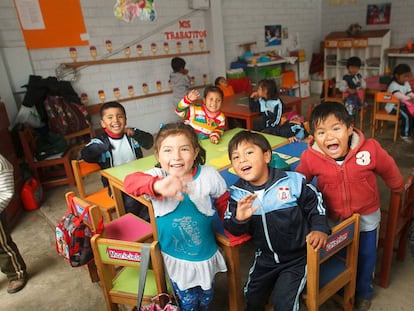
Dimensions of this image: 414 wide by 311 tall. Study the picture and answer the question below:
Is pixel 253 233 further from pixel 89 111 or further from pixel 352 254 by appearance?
pixel 89 111

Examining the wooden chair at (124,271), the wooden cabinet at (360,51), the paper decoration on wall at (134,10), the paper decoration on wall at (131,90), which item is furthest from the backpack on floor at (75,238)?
the wooden cabinet at (360,51)

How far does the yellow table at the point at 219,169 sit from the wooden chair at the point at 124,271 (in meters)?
0.30

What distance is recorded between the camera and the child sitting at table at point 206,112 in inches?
112

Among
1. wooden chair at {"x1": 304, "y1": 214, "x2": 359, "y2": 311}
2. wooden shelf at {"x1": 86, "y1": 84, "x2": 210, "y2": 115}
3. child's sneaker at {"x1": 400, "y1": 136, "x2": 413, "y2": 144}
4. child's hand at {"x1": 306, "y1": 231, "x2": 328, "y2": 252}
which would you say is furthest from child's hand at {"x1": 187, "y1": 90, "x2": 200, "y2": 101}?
child's sneaker at {"x1": 400, "y1": 136, "x2": 413, "y2": 144}

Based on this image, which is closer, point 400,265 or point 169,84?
point 400,265

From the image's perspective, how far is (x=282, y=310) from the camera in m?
1.52

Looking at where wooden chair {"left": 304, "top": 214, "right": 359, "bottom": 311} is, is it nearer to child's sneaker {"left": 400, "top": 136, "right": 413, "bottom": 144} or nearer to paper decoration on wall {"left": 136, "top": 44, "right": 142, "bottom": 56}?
child's sneaker {"left": 400, "top": 136, "right": 413, "bottom": 144}

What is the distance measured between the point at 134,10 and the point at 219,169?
4068 mm

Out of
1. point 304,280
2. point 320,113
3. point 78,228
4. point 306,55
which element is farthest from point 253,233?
point 306,55

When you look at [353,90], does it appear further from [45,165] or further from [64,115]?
[45,165]

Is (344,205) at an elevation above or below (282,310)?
above

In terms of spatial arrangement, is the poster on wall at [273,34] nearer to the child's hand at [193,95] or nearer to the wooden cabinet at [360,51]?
the wooden cabinet at [360,51]

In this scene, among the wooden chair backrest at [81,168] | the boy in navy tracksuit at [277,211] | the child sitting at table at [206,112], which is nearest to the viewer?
the boy in navy tracksuit at [277,211]

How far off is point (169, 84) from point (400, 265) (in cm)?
459
